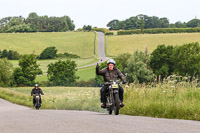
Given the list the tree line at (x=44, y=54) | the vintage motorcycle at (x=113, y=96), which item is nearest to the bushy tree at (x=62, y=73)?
the tree line at (x=44, y=54)

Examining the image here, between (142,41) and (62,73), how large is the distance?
44492 mm

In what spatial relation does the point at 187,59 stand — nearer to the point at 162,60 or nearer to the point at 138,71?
the point at 162,60

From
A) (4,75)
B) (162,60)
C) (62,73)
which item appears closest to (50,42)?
(62,73)

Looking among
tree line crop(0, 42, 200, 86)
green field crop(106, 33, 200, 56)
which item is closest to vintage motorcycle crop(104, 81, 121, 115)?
tree line crop(0, 42, 200, 86)

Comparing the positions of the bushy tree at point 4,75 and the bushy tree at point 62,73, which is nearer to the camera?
the bushy tree at point 4,75

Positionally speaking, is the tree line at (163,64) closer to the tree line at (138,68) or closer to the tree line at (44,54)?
the tree line at (138,68)

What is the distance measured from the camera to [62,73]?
10438 cm

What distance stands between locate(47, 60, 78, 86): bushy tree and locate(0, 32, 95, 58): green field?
24.1 m

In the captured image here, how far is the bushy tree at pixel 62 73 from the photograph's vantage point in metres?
101

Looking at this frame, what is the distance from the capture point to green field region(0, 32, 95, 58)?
447ft

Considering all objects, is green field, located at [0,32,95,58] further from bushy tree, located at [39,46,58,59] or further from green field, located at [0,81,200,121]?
green field, located at [0,81,200,121]

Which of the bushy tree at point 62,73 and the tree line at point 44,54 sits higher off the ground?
the tree line at point 44,54

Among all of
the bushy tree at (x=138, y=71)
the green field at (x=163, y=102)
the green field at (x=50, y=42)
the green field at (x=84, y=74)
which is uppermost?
the green field at (x=163, y=102)

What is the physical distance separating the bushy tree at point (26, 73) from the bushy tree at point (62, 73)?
144 inches
